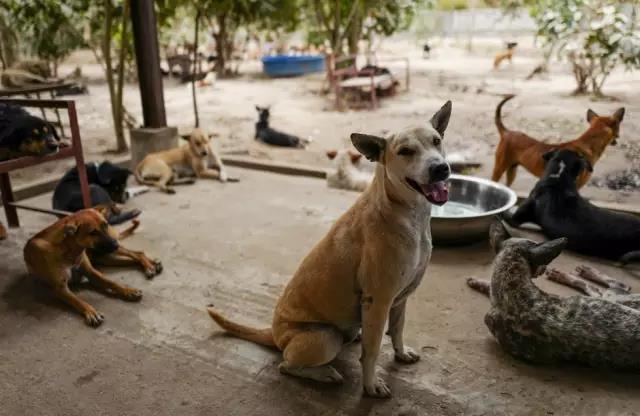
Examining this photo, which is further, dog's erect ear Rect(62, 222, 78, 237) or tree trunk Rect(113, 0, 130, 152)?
tree trunk Rect(113, 0, 130, 152)

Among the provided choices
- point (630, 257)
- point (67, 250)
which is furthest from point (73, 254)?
point (630, 257)

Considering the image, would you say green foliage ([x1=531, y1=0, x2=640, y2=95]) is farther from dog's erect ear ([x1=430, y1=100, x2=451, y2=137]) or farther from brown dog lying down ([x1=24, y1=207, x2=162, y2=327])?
brown dog lying down ([x1=24, y1=207, x2=162, y2=327])

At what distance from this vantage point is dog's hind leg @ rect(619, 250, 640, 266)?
3.64m

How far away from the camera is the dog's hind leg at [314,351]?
7.84ft

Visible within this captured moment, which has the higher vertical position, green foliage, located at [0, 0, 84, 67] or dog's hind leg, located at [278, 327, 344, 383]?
green foliage, located at [0, 0, 84, 67]

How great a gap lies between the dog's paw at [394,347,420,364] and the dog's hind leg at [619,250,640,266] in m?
2.03

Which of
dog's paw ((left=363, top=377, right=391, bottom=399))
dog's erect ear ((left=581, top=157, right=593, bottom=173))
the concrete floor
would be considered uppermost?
dog's erect ear ((left=581, top=157, right=593, bottom=173))

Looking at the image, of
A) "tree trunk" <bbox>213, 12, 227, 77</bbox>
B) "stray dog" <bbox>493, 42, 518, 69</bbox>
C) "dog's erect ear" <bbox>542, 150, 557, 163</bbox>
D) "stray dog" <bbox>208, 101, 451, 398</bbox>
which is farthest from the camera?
"tree trunk" <bbox>213, 12, 227, 77</bbox>

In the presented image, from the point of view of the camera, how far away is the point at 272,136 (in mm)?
8422

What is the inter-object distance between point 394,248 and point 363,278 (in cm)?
21

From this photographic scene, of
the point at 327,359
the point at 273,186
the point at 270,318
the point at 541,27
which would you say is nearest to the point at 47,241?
the point at 270,318

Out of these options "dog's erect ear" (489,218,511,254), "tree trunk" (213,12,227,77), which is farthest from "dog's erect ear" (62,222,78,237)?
"tree trunk" (213,12,227,77)

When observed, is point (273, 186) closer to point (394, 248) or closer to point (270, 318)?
point (270, 318)

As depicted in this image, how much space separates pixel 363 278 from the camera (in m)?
2.28
